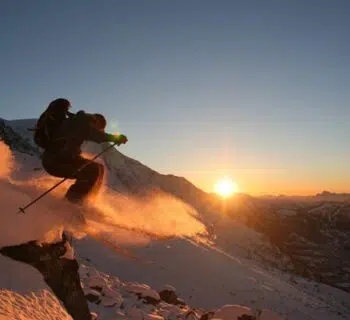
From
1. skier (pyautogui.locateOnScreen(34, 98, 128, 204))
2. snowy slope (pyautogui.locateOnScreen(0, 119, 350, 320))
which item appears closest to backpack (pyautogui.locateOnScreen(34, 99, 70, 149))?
skier (pyautogui.locateOnScreen(34, 98, 128, 204))

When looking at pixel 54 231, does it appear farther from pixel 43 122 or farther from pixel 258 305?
pixel 258 305

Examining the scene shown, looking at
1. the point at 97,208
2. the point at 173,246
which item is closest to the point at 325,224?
the point at 173,246

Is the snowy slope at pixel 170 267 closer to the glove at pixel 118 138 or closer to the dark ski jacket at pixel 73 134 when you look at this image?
the dark ski jacket at pixel 73 134

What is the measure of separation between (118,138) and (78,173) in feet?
4.58

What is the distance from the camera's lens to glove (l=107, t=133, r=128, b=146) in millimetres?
7532

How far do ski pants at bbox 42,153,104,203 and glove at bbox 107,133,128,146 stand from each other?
3.23 feet

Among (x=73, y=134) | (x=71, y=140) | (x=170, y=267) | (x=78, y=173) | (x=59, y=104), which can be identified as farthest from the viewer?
(x=170, y=267)

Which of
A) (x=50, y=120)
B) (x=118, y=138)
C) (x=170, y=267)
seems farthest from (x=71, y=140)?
(x=170, y=267)

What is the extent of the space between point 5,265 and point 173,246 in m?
29.8

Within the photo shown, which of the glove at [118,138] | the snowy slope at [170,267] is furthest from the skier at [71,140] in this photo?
the snowy slope at [170,267]

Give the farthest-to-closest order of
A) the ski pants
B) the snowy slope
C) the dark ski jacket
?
the snowy slope < the ski pants < the dark ski jacket

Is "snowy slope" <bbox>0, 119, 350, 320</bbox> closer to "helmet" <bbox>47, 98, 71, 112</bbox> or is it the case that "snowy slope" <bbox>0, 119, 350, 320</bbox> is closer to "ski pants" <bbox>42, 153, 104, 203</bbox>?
"ski pants" <bbox>42, 153, 104, 203</bbox>

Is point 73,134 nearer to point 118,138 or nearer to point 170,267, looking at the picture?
point 118,138

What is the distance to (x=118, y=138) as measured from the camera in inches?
298
